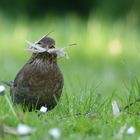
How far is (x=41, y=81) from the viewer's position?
627 centimetres

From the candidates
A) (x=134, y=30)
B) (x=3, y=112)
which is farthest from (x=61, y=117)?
(x=134, y=30)

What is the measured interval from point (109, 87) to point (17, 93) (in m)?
5.64

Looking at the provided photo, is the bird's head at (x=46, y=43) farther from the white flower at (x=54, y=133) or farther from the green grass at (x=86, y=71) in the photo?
the white flower at (x=54, y=133)

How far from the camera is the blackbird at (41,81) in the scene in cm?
627


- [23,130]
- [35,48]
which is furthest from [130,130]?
[35,48]

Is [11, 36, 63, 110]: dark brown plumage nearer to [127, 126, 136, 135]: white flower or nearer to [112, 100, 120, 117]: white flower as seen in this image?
[112, 100, 120, 117]: white flower

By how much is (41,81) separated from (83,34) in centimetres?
883

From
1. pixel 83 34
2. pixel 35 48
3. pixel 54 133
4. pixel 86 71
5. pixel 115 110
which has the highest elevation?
pixel 35 48

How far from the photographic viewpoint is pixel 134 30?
1562cm

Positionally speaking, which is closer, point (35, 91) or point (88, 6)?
point (35, 91)

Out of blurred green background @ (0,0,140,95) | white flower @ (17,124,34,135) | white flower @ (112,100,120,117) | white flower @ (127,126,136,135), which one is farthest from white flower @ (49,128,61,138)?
blurred green background @ (0,0,140,95)

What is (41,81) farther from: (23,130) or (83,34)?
(83,34)

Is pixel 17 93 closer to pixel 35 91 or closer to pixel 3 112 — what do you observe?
pixel 35 91

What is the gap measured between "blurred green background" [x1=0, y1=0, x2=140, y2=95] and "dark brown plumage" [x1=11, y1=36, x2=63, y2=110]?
4.06 metres
